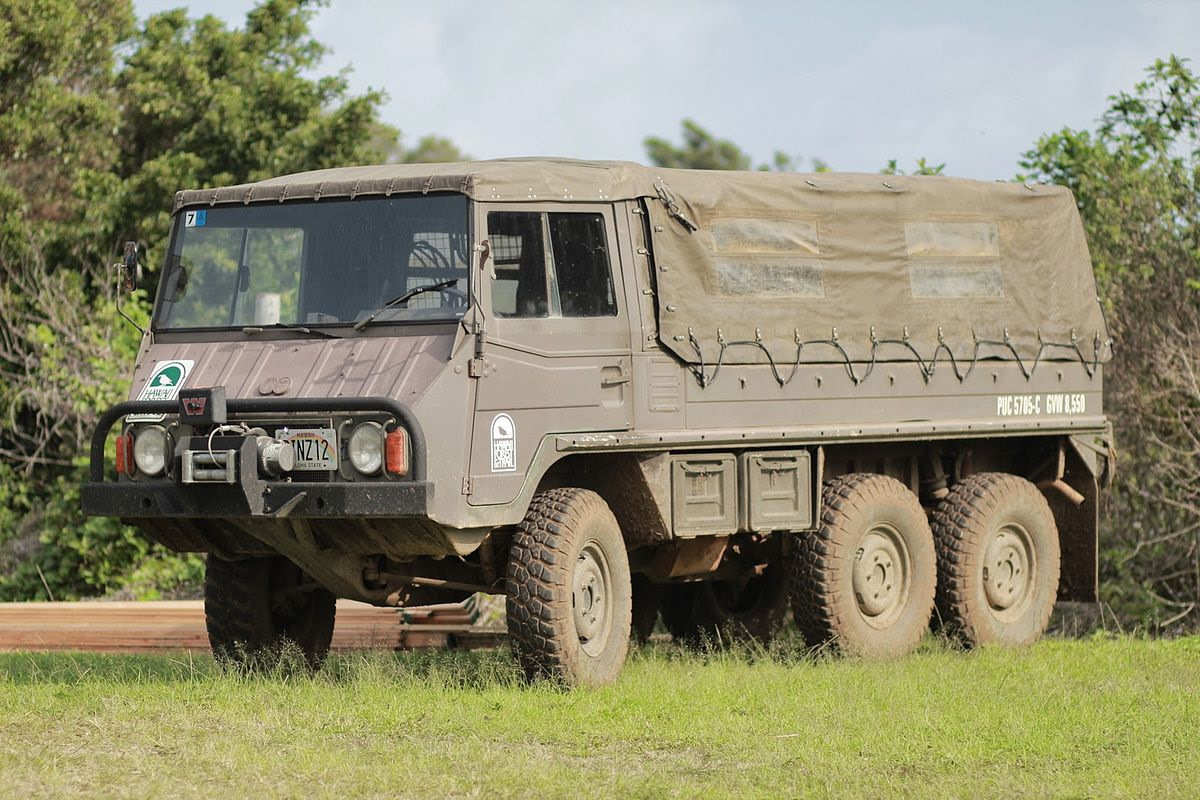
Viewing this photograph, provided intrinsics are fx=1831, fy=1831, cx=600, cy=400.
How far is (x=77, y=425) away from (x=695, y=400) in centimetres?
920

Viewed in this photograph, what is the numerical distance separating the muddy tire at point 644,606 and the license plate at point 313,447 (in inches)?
150

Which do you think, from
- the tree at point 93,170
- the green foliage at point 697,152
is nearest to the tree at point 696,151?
the green foliage at point 697,152

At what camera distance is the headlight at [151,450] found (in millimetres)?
9117

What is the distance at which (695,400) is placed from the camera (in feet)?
33.4

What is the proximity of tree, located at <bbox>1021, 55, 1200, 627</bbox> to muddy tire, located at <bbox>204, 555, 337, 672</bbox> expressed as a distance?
7.37 m

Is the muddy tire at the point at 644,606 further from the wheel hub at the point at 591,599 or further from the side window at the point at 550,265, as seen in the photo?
the side window at the point at 550,265

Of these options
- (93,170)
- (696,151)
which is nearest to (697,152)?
(696,151)

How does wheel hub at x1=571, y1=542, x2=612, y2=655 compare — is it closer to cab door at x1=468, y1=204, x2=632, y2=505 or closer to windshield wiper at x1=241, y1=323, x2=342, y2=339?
cab door at x1=468, y1=204, x2=632, y2=505

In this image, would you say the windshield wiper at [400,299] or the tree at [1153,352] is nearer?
the windshield wiper at [400,299]

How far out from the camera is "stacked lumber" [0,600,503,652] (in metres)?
12.0

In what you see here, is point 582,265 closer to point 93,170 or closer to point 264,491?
point 264,491

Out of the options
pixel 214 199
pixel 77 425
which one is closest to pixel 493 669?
pixel 214 199

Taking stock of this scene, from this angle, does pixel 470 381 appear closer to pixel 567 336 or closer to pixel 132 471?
pixel 567 336

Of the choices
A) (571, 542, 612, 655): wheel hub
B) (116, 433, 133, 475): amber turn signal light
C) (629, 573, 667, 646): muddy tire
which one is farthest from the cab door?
(629, 573, 667, 646): muddy tire
